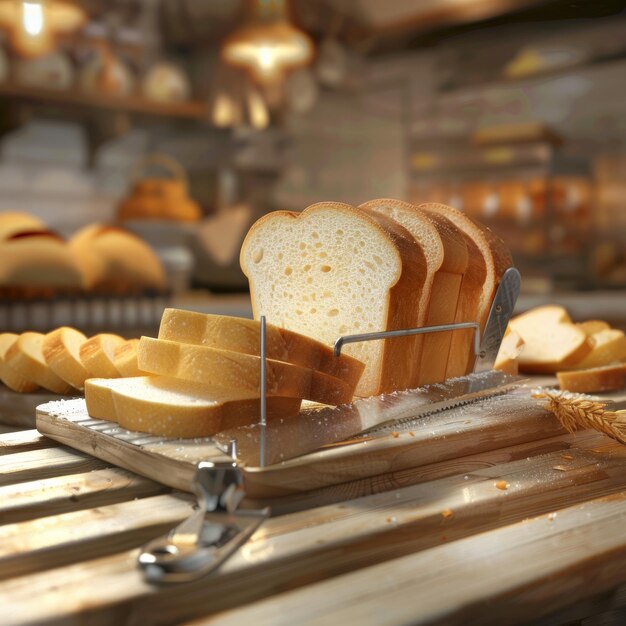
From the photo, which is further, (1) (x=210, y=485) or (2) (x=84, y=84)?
(2) (x=84, y=84)

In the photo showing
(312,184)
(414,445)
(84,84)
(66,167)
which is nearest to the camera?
(414,445)

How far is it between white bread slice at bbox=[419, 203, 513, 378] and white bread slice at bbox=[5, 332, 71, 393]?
2.26 ft

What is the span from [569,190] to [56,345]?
3.25 m

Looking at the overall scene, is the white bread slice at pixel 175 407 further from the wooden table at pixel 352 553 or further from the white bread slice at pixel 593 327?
the white bread slice at pixel 593 327

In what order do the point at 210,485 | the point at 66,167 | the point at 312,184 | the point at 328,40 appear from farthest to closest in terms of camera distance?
the point at 312,184, the point at 328,40, the point at 66,167, the point at 210,485

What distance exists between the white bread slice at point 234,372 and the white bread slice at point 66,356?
0.29 metres

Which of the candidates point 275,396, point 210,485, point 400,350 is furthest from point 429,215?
point 210,485

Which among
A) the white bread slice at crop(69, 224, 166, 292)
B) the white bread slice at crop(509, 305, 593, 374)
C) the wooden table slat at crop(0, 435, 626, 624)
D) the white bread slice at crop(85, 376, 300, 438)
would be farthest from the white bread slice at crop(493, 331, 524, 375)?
the white bread slice at crop(69, 224, 166, 292)

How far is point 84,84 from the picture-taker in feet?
12.6

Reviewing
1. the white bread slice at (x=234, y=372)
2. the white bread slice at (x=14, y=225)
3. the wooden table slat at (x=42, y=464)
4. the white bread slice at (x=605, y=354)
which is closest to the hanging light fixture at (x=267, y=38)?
the white bread slice at (x=14, y=225)

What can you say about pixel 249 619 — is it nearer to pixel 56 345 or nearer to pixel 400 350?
pixel 400 350

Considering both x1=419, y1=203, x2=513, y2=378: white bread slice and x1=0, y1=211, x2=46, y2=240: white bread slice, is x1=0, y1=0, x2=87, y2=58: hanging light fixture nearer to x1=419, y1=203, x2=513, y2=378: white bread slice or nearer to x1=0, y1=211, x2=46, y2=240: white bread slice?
x1=0, y1=211, x2=46, y2=240: white bread slice

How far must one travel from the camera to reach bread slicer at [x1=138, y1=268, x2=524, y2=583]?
65 centimetres

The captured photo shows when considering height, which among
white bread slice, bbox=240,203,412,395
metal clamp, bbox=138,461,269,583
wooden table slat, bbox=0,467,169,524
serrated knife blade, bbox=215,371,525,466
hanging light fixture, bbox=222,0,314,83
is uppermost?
hanging light fixture, bbox=222,0,314,83
